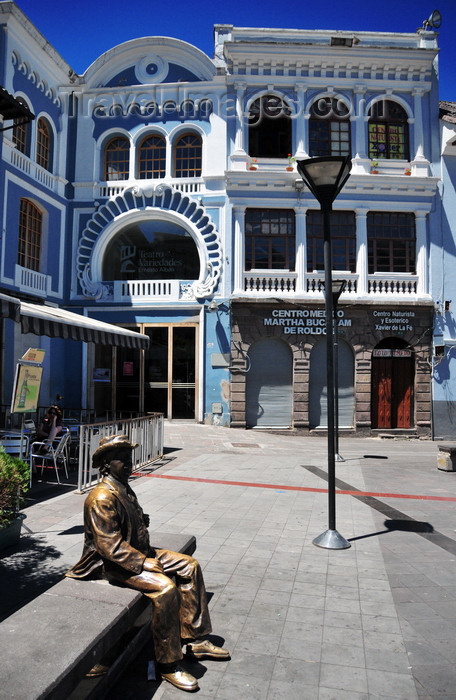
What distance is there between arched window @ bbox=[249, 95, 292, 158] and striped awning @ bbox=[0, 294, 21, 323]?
13059 millimetres

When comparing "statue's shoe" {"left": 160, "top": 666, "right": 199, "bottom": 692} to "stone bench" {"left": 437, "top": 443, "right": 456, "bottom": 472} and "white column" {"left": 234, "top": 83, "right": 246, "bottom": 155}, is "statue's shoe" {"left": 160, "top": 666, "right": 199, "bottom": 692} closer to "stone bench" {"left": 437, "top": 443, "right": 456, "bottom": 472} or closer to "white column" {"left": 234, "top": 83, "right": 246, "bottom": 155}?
"stone bench" {"left": 437, "top": 443, "right": 456, "bottom": 472}

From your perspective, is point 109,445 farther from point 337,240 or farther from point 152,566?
point 337,240

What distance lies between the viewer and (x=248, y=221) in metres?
18.8

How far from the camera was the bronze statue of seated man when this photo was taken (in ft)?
11.1

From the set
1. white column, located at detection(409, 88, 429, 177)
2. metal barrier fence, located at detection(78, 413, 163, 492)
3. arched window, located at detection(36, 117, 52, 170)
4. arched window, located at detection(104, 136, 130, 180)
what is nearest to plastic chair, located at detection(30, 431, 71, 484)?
metal barrier fence, located at detection(78, 413, 163, 492)

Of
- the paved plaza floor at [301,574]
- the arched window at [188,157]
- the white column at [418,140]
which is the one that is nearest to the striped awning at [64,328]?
the paved plaza floor at [301,574]

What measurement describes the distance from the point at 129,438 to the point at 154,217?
11239 millimetres

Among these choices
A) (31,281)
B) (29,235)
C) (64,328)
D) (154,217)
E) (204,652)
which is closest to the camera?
(204,652)

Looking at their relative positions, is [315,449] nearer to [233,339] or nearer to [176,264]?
[233,339]

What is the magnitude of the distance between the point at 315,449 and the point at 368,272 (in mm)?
7224

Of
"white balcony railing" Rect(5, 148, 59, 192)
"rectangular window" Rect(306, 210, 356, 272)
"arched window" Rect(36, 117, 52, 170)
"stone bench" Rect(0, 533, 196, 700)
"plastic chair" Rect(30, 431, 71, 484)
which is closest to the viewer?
"stone bench" Rect(0, 533, 196, 700)

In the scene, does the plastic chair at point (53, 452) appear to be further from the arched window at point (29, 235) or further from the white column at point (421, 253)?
the white column at point (421, 253)

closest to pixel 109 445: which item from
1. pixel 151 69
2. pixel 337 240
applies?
pixel 337 240

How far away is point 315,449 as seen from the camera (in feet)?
49.4
